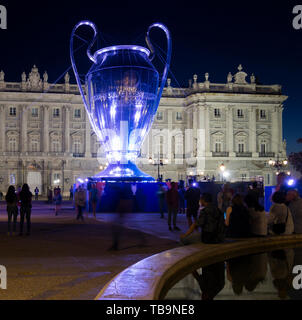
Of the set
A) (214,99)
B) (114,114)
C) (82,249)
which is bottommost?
(82,249)

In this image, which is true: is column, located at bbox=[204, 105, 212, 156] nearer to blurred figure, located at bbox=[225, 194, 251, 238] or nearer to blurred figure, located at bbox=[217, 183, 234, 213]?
blurred figure, located at bbox=[217, 183, 234, 213]

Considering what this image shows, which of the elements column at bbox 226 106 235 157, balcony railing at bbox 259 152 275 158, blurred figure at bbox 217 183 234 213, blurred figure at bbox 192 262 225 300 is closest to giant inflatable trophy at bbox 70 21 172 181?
blurred figure at bbox 217 183 234 213

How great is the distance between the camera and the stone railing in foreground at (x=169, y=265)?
4.90 metres

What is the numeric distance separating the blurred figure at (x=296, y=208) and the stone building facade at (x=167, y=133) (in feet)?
150

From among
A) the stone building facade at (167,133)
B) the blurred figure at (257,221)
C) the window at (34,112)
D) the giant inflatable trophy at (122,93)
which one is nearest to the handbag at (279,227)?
the blurred figure at (257,221)

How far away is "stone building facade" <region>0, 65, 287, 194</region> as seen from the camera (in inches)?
2211

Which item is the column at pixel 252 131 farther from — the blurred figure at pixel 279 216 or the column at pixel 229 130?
the blurred figure at pixel 279 216

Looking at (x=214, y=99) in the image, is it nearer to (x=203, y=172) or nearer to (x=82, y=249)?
(x=203, y=172)

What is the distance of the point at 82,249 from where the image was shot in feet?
31.5

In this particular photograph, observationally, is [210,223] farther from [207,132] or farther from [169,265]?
[207,132]

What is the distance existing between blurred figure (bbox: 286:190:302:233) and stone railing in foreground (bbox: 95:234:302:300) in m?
0.39

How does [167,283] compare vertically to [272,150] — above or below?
below
